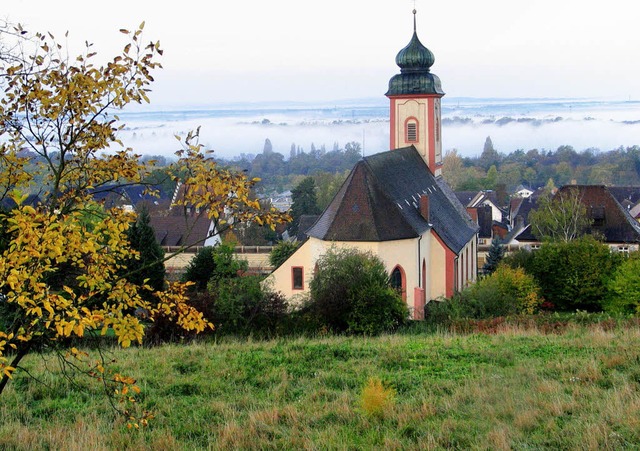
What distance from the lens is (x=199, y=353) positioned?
13625mm

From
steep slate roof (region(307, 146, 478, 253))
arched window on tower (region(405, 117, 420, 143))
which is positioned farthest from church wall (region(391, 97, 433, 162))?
steep slate roof (region(307, 146, 478, 253))

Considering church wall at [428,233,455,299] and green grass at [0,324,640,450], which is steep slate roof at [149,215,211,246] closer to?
church wall at [428,233,455,299]

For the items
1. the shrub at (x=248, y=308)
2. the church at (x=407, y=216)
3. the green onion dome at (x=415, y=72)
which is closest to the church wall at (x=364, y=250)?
the church at (x=407, y=216)

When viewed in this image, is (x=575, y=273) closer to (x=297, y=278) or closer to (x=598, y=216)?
(x=297, y=278)

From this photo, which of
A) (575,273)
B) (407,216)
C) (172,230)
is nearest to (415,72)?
(407,216)

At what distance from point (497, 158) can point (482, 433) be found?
167578 millimetres

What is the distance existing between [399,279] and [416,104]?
43.1ft

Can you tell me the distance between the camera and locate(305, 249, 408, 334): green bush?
21438 mm

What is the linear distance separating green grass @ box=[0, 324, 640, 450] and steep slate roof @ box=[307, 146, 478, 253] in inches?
572

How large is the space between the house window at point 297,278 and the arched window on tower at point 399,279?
11.4 ft

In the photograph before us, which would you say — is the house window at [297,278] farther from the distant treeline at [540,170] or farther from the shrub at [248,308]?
the distant treeline at [540,170]

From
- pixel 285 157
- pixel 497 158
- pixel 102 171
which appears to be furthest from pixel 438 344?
pixel 285 157

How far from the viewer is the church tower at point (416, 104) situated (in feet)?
129

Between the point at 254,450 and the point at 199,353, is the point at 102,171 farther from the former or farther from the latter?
the point at 199,353
